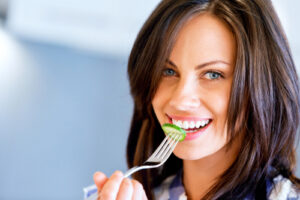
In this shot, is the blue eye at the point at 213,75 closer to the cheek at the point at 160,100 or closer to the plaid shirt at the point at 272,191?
the cheek at the point at 160,100

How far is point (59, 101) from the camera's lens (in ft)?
6.12

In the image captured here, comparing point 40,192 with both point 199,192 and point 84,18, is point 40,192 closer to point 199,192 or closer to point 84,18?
point 84,18

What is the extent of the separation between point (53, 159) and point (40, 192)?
17cm

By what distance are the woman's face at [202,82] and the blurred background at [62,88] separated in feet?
3.69

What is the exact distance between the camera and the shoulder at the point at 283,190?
78cm

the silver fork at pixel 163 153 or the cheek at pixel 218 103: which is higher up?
the cheek at pixel 218 103

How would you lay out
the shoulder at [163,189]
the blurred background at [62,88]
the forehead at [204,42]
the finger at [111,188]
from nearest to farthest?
the finger at [111,188] → the forehead at [204,42] → the shoulder at [163,189] → the blurred background at [62,88]

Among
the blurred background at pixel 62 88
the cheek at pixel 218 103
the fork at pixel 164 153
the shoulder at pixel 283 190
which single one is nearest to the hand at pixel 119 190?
the fork at pixel 164 153

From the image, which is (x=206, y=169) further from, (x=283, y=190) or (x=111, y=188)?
(x=111, y=188)

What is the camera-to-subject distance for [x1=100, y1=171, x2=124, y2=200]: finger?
0.60 meters

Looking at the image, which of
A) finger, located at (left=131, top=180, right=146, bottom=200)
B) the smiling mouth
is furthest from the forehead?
finger, located at (left=131, top=180, right=146, bottom=200)

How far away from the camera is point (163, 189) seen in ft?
3.28

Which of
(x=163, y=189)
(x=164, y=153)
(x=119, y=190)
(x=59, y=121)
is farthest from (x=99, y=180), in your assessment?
(x=59, y=121)

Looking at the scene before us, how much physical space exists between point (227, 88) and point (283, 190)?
0.84 ft
